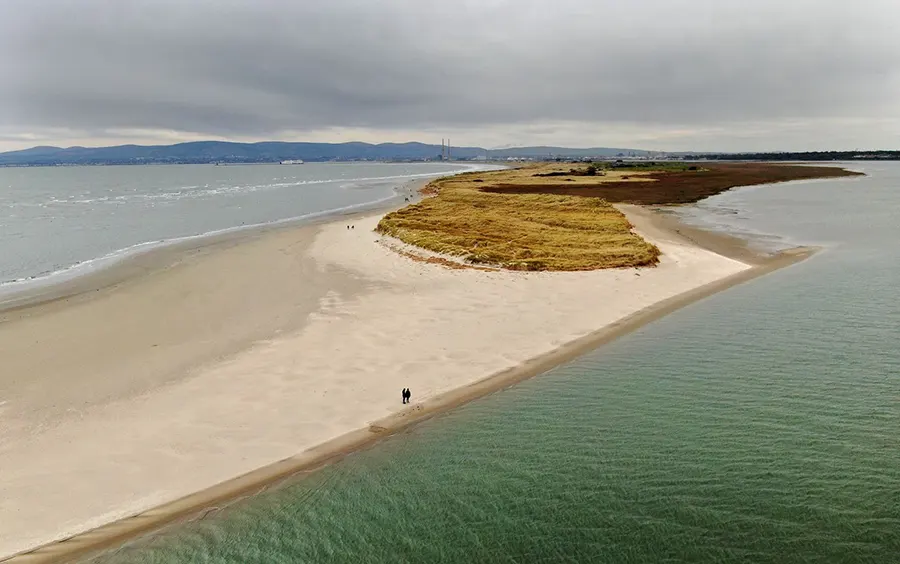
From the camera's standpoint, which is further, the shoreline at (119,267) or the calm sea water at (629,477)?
the shoreline at (119,267)

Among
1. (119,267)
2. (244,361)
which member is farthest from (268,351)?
(119,267)

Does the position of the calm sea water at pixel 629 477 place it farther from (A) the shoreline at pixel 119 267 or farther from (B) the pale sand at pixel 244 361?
(A) the shoreline at pixel 119 267

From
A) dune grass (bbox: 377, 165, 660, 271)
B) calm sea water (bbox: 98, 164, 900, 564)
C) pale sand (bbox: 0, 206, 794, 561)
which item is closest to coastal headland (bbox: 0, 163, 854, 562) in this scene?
pale sand (bbox: 0, 206, 794, 561)

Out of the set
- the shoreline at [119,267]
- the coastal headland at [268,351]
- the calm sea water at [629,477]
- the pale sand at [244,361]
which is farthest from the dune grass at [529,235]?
the calm sea water at [629,477]

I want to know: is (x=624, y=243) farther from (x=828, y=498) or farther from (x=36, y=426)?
(x=36, y=426)

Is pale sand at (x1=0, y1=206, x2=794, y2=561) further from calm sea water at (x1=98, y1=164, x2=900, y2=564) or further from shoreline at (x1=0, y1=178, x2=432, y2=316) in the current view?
shoreline at (x1=0, y1=178, x2=432, y2=316)

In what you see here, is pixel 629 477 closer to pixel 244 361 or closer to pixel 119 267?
pixel 244 361

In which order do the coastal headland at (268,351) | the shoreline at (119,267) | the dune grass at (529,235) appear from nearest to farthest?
the coastal headland at (268,351), the shoreline at (119,267), the dune grass at (529,235)
